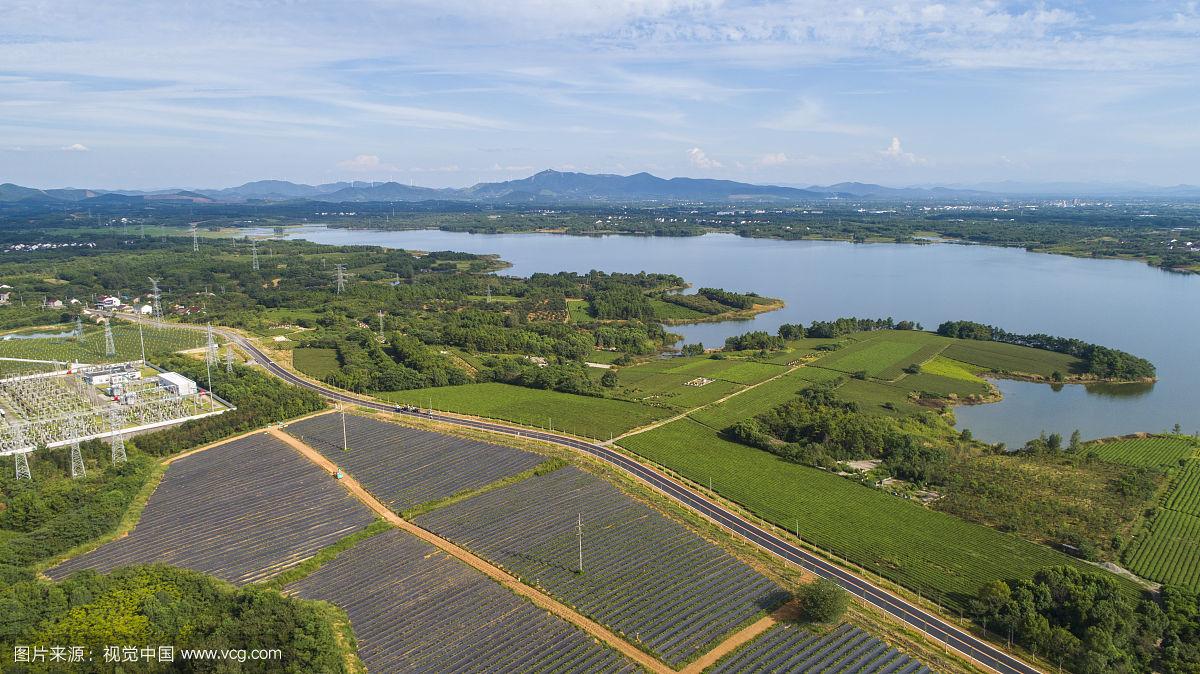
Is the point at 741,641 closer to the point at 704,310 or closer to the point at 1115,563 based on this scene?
the point at 1115,563

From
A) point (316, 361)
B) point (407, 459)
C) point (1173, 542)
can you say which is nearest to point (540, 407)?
point (407, 459)

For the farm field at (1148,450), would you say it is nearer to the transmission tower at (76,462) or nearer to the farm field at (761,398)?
the farm field at (761,398)

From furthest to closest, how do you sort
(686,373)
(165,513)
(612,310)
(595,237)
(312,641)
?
(595,237) → (612,310) → (686,373) → (165,513) → (312,641)

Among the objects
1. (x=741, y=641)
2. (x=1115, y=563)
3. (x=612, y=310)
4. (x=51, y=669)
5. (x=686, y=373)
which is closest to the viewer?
(x=51, y=669)

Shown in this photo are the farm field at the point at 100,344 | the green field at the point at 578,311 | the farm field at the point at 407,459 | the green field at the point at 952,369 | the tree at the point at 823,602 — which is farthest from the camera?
the green field at the point at 578,311

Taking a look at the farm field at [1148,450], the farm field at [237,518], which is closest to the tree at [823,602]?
the farm field at [237,518]

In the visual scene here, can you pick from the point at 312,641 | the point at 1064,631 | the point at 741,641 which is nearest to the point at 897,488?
the point at 1064,631

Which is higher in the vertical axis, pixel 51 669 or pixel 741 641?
pixel 51 669
